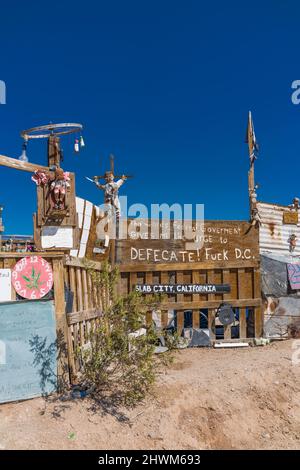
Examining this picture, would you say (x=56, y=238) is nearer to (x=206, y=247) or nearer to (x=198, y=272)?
(x=198, y=272)

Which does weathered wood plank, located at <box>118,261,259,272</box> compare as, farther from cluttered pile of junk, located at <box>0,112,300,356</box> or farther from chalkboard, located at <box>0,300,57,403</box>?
chalkboard, located at <box>0,300,57,403</box>

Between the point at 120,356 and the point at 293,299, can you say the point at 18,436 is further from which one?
the point at 293,299

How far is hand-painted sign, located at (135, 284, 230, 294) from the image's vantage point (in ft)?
29.5

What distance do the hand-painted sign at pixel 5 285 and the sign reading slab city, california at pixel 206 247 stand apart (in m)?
3.64

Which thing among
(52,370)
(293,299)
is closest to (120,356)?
(52,370)

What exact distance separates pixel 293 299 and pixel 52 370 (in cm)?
638

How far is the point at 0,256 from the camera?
569 centimetres

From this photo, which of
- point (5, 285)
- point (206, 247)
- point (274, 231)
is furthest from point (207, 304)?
point (5, 285)

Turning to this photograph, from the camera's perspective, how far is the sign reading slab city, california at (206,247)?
9.14 meters

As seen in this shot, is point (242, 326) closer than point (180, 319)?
No

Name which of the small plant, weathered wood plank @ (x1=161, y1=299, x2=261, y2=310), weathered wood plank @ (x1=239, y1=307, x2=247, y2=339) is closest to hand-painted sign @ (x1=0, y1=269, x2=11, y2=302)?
the small plant

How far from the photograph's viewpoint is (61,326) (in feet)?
19.4

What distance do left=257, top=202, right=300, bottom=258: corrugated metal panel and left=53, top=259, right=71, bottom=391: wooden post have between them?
20.6 feet

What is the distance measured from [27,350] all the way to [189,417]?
2.57 m
